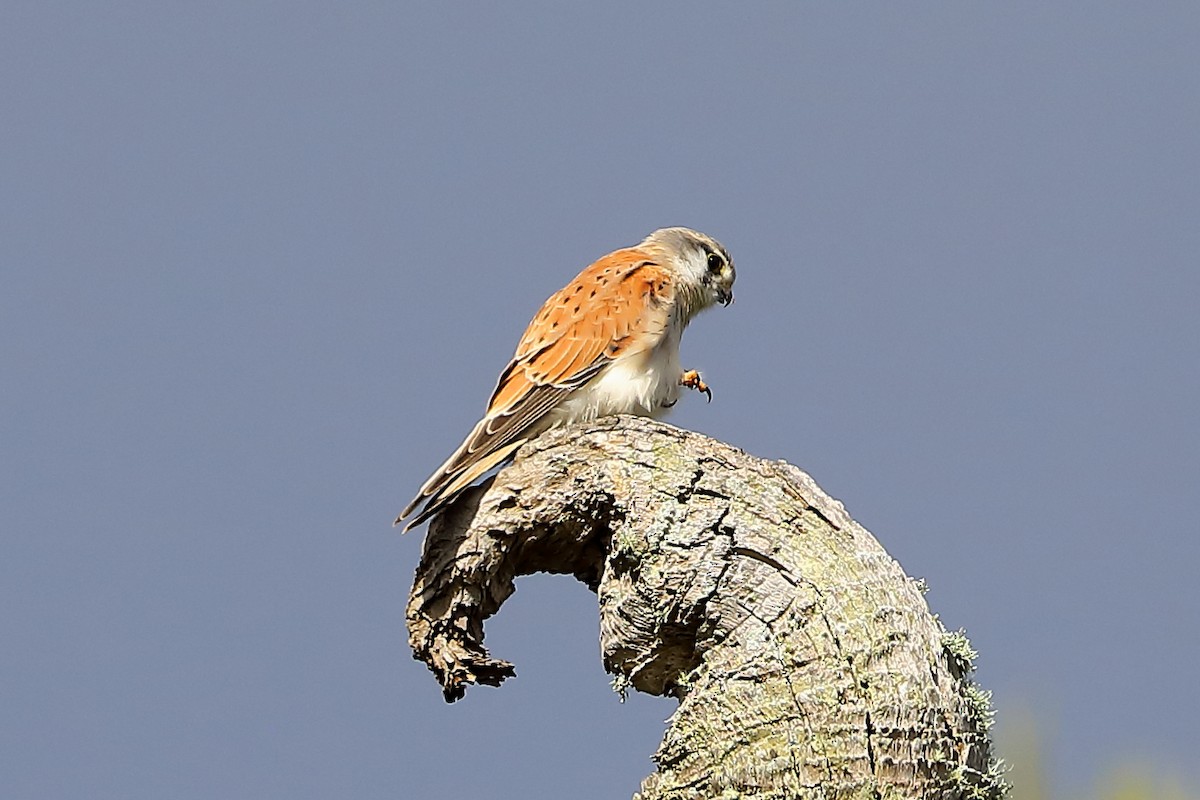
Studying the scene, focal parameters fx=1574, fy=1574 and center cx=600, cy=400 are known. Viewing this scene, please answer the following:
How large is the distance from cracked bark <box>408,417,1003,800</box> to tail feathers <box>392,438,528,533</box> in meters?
0.10

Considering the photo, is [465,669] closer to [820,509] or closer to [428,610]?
[428,610]

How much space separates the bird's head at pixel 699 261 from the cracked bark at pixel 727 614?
2127 mm

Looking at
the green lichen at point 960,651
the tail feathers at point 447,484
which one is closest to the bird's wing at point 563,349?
the tail feathers at point 447,484

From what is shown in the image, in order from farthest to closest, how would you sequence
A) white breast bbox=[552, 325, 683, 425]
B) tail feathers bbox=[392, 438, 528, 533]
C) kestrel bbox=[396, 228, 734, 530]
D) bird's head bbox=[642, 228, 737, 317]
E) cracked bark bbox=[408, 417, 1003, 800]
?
bird's head bbox=[642, 228, 737, 317]
white breast bbox=[552, 325, 683, 425]
kestrel bbox=[396, 228, 734, 530]
tail feathers bbox=[392, 438, 528, 533]
cracked bark bbox=[408, 417, 1003, 800]

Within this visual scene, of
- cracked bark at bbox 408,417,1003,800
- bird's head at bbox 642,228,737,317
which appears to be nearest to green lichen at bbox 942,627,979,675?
cracked bark at bbox 408,417,1003,800

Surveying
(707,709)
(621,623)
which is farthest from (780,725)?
(621,623)

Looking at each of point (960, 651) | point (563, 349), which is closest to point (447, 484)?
point (563, 349)

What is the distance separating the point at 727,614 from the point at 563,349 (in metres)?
1.97

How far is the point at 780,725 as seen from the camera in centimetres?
435

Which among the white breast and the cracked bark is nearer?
the cracked bark

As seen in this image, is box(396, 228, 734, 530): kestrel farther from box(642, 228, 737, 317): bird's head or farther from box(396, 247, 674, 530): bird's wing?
box(642, 228, 737, 317): bird's head

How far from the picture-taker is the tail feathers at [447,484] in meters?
5.38

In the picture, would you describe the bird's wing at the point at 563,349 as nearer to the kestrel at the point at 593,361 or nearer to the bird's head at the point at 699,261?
→ the kestrel at the point at 593,361

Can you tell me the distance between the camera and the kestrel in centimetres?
584
